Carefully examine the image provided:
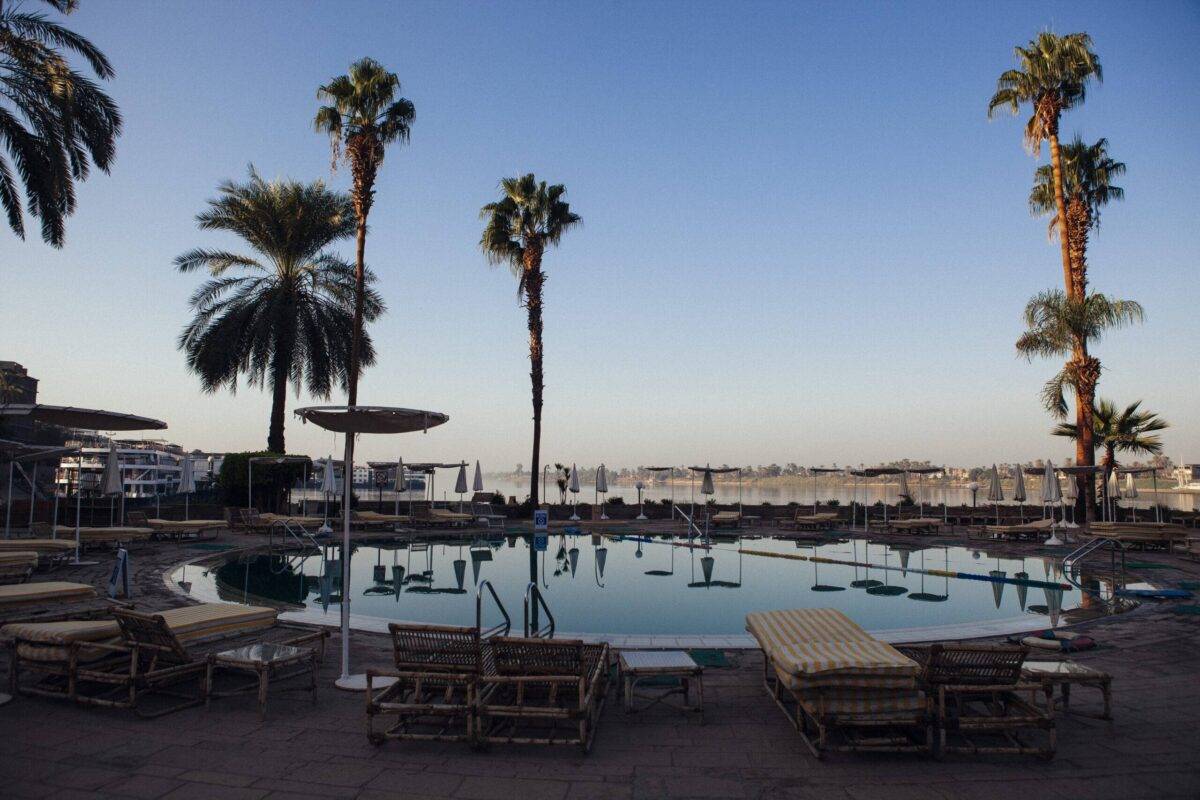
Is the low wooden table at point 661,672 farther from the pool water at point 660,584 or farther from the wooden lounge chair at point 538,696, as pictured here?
the pool water at point 660,584

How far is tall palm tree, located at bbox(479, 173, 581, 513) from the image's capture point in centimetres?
2705

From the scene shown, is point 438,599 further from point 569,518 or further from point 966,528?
point 966,528

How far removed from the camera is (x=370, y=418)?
628cm

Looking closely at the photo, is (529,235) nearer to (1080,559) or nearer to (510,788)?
(1080,559)

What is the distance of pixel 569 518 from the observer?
2773cm

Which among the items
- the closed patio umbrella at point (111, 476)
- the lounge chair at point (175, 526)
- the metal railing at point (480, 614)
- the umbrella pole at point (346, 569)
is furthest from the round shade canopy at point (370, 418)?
the lounge chair at point (175, 526)

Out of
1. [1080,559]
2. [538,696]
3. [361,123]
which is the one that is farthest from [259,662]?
[361,123]

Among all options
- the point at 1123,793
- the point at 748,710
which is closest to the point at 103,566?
the point at 748,710

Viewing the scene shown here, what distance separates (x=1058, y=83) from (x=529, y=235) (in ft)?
A: 59.9

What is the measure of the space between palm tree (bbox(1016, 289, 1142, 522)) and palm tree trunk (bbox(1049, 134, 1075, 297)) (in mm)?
595

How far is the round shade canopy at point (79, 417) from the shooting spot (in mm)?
8281

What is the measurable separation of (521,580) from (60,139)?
38.2ft

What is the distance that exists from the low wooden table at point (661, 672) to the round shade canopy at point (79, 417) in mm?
7197

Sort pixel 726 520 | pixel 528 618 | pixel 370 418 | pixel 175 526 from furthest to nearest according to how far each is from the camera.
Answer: pixel 726 520
pixel 175 526
pixel 528 618
pixel 370 418
